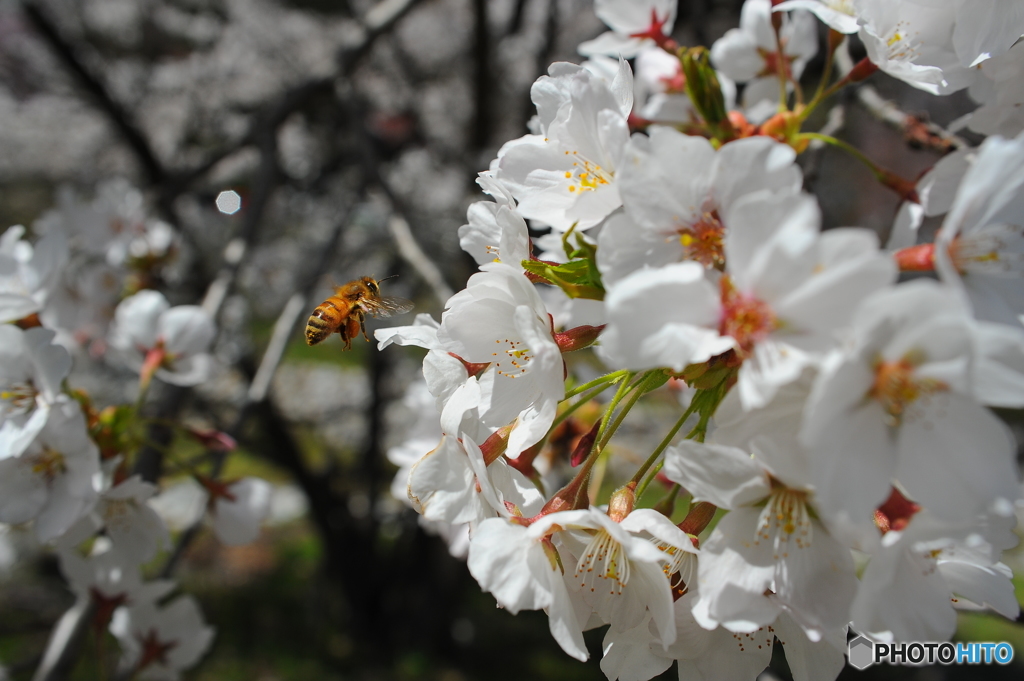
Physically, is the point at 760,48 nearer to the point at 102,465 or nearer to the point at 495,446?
the point at 495,446

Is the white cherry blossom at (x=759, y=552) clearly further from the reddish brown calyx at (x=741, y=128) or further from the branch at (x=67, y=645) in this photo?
the branch at (x=67, y=645)

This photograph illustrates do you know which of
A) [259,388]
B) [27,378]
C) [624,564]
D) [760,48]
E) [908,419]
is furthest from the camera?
[259,388]

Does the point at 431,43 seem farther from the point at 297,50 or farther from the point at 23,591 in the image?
the point at 23,591

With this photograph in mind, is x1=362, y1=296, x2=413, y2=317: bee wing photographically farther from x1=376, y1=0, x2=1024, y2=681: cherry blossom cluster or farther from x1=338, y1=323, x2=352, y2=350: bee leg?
x1=376, y1=0, x2=1024, y2=681: cherry blossom cluster

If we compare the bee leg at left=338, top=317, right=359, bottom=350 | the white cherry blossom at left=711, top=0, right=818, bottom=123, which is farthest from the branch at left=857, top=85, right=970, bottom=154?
the bee leg at left=338, top=317, right=359, bottom=350

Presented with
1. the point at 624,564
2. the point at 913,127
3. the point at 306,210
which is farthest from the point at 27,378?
the point at 306,210

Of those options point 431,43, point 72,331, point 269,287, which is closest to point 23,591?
point 269,287
